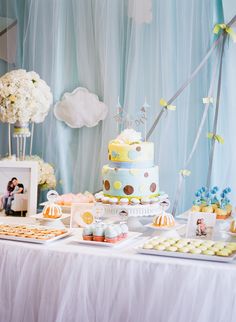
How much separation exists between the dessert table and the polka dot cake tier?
0.80 ft

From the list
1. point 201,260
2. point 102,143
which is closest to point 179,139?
point 102,143

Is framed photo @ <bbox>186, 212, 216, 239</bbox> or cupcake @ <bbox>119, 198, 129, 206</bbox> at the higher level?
cupcake @ <bbox>119, 198, 129, 206</bbox>

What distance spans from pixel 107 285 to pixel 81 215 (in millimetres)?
493

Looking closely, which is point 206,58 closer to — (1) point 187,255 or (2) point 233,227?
(2) point 233,227

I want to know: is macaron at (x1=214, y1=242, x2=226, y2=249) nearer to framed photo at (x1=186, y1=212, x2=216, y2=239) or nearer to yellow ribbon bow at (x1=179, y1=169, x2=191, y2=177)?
framed photo at (x1=186, y1=212, x2=216, y2=239)

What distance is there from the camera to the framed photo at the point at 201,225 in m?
2.35

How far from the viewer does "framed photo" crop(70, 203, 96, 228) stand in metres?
2.52

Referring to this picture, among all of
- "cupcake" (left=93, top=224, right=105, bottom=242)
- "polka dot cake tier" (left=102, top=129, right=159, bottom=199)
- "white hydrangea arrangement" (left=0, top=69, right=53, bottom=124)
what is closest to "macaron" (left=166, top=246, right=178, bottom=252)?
"cupcake" (left=93, top=224, right=105, bottom=242)

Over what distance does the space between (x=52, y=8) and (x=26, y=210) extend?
1197 millimetres

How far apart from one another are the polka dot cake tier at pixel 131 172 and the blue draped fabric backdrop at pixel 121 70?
0.55m

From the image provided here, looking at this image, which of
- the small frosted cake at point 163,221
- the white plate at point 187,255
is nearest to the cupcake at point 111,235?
the white plate at point 187,255

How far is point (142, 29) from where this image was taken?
3092mm

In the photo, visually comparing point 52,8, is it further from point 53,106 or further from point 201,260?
point 201,260

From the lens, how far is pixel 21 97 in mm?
2867
